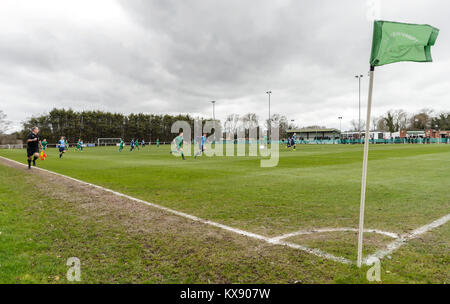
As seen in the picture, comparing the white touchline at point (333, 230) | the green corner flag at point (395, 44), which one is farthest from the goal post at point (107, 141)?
the green corner flag at point (395, 44)

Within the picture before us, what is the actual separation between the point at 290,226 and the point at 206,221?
1726 mm

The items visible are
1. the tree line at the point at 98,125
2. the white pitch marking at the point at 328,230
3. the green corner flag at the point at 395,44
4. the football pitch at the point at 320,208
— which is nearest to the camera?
the green corner flag at the point at 395,44

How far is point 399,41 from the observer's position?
3512 millimetres

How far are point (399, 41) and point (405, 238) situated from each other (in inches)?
125

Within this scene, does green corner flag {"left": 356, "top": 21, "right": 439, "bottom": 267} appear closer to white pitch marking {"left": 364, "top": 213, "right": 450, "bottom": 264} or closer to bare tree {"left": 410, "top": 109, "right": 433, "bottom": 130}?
white pitch marking {"left": 364, "top": 213, "right": 450, "bottom": 264}

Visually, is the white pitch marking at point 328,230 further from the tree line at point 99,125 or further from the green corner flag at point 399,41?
the tree line at point 99,125

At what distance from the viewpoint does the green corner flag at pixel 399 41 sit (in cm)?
349

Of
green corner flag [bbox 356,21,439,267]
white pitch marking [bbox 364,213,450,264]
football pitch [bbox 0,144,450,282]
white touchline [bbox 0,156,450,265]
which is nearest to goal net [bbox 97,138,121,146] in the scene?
football pitch [bbox 0,144,450,282]

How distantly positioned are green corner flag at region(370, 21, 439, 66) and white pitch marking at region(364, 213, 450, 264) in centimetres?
273

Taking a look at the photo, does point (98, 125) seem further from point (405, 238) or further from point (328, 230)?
point (405, 238)

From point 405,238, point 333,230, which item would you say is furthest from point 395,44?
point 333,230

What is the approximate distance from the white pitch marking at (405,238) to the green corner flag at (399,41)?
2731mm

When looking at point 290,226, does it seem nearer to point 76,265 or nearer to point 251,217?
point 251,217
